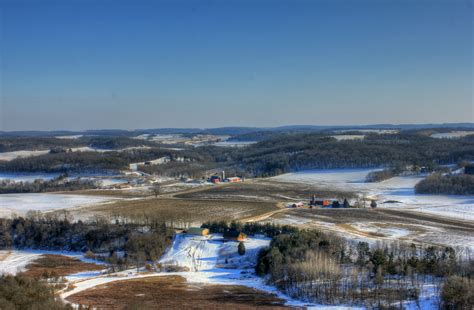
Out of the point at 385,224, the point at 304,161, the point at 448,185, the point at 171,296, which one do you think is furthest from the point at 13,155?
the point at 171,296

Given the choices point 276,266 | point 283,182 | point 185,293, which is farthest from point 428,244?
point 283,182

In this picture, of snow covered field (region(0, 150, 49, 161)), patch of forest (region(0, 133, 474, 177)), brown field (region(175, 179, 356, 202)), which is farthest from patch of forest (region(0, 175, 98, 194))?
snow covered field (region(0, 150, 49, 161))

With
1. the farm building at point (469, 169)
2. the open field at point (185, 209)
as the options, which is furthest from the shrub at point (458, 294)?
the farm building at point (469, 169)

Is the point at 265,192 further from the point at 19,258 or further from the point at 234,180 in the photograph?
the point at 19,258

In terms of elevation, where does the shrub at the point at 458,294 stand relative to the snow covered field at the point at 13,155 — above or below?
below

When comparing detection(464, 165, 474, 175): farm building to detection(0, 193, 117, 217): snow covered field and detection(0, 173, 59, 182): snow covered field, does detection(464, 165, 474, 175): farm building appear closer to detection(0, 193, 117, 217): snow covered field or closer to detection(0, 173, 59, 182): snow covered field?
detection(0, 193, 117, 217): snow covered field

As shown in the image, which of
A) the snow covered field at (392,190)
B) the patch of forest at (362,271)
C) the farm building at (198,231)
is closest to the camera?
the patch of forest at (362,271)

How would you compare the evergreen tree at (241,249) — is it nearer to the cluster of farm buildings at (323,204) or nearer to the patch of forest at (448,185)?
the cluster of farm buildings at (323,204)
